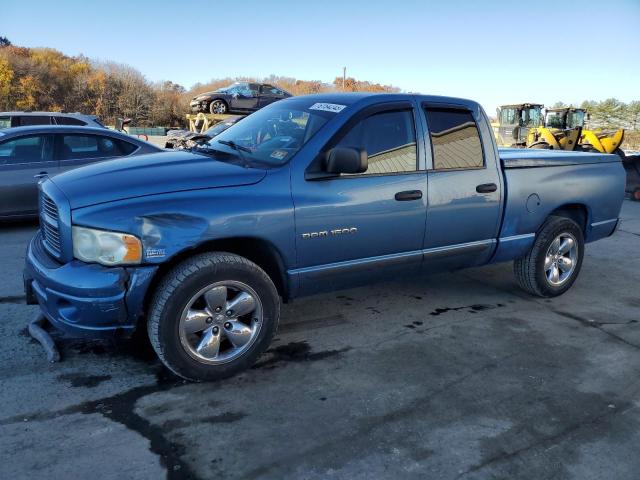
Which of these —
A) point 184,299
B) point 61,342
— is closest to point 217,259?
point 184,299

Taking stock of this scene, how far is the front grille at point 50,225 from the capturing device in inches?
126

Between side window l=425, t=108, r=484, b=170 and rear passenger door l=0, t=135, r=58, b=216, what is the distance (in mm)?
5658

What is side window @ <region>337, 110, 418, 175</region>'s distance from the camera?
3.80m

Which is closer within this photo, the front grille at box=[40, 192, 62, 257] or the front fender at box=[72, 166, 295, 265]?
the front fender at box=[72, 166, 295, 265]

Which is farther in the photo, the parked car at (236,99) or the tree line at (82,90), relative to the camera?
the tree line at (82,90)

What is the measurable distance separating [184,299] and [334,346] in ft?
4.23

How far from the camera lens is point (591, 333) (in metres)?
4.27

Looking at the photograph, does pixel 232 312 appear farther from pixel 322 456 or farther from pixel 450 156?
pixel 450 156

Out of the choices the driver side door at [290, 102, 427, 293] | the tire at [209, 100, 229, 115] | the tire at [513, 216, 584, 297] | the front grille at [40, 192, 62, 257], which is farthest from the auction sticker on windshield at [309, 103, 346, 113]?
the tire at [209, 100, 229, 115]

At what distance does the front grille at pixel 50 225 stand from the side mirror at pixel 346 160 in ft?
5.71

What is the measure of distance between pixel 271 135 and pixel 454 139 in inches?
59.5

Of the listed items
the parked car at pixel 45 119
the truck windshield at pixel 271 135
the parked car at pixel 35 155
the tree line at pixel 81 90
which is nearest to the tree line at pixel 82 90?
the tree line at pixel 81 90

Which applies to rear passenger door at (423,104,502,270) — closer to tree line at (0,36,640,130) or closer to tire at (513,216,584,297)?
tire at (513,216,584,297)

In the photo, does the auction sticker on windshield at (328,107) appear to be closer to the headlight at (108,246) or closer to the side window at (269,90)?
the headlight at (108,246)
